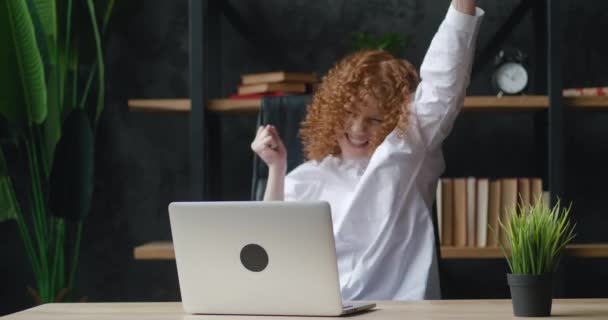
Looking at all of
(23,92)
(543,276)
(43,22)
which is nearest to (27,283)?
(23,92)

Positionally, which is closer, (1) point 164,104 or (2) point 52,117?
(1) point 164,104

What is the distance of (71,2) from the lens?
3105 millimetres

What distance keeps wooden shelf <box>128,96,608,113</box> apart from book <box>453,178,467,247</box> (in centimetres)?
25

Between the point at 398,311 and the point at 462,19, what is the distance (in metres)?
0.84

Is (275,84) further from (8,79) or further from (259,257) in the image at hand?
(259,257)

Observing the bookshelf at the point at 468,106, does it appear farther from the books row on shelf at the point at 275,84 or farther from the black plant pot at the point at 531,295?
the black plant pot at the point at 531,295

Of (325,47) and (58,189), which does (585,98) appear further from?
(58,189)

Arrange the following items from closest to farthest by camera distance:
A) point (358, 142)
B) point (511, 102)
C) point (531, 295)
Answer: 1. point (531, 295)
2. point (358, 142)
3. point (511, 102)

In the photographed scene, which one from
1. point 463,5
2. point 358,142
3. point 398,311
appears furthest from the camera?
point 358,142

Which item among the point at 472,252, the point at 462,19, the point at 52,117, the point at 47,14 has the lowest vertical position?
the point at 472,252

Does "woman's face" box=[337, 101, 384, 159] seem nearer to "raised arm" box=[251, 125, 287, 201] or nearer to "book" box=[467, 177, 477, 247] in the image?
"raised arm" box=[251, 125, 287, 201]

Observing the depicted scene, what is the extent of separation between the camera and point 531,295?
1.51 m

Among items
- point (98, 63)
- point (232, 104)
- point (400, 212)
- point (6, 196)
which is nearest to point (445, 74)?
point (400, 212)

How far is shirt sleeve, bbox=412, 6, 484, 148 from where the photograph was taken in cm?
218
